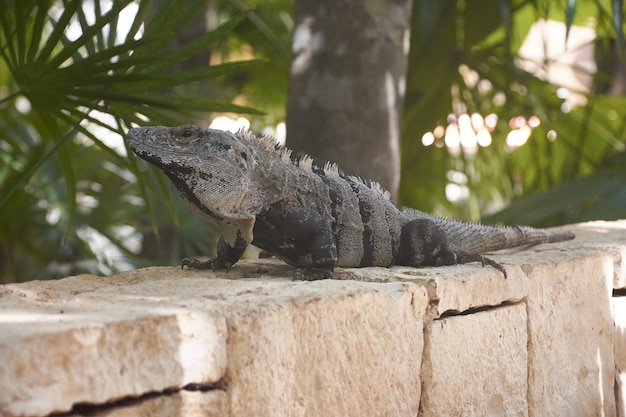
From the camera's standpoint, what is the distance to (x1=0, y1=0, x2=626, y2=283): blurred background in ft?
10.8

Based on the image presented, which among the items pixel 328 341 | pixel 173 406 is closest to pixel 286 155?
pixel 328 341

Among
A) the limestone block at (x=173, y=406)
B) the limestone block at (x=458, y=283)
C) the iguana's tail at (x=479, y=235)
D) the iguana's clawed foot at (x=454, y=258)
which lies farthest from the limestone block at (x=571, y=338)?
the limestone block at (x=173, y=406)

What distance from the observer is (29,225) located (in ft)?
17.4

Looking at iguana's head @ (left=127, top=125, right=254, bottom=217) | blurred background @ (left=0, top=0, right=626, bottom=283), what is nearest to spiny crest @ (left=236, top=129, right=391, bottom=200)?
iguana's head @ (left=127, top=125, right=254, bottom=217)

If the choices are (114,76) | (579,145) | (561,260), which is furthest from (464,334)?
(579,145)

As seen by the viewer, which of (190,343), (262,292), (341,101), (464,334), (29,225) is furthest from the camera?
(29,225)

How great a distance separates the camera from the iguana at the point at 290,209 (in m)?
2.65

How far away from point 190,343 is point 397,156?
2563 millimetres

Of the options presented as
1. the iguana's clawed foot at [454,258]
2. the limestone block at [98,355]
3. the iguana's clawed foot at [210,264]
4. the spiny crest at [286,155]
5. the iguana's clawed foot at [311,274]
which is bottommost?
the limestone block at [98,355]

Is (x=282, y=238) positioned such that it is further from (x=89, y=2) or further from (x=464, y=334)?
(x=89, y=2)

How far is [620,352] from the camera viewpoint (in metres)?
3.51

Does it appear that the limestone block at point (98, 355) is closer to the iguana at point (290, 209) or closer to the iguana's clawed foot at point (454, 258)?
the iguana at point (290, 209)

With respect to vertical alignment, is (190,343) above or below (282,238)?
below

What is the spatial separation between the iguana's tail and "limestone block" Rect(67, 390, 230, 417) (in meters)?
1.62
